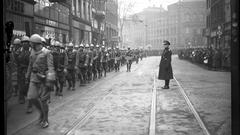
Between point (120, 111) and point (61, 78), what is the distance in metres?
4.33

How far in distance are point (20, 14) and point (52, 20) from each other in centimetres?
693

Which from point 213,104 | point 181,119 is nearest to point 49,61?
point 181,119

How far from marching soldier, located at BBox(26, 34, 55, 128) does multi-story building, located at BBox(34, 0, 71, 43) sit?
11.8m

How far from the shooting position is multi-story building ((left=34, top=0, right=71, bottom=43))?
2136 centimetres

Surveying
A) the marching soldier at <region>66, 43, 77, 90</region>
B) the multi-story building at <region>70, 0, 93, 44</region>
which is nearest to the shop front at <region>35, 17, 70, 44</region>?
the multi-story building at <region>70, 0, 93, 44</region>

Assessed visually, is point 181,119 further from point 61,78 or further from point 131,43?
point 131,43

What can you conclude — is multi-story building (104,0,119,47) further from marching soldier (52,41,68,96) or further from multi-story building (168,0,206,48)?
marching soldier (52,41,68,96)

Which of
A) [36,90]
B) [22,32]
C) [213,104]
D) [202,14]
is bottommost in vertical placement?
[213,104]

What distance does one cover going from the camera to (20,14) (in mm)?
17594

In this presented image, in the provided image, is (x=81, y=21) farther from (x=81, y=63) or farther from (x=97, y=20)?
(x=81, y=63)

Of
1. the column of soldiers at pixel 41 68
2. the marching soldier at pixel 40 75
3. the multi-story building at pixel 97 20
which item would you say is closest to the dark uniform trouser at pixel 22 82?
the column of soldiers at pixel 41 68

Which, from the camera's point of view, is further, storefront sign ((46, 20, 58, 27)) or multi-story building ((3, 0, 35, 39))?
storefront sign ((46, 20, 58, 27))

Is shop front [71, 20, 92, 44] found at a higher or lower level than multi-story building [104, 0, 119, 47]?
lower

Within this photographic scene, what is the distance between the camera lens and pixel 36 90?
6750 millimetres
